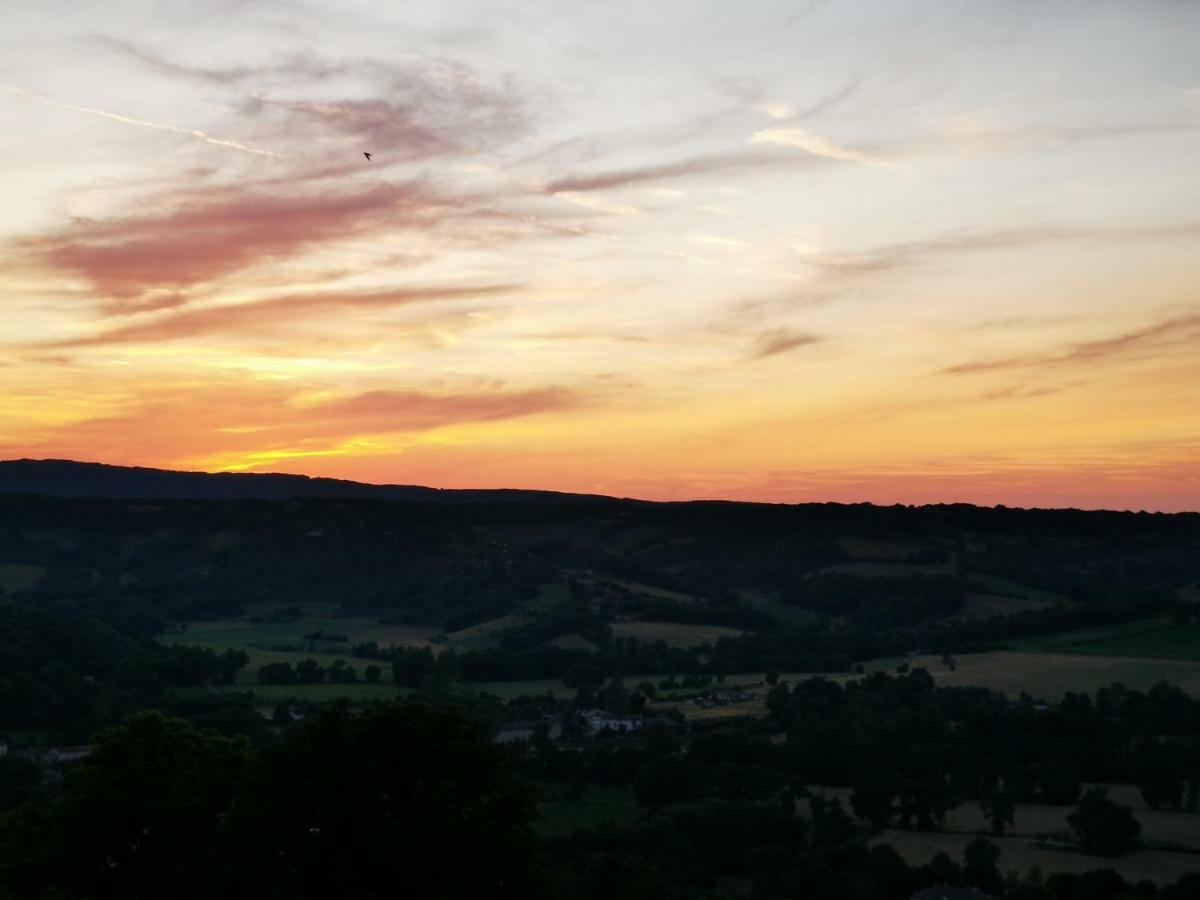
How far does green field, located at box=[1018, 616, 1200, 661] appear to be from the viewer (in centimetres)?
11019

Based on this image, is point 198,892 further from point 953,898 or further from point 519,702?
point 519,702

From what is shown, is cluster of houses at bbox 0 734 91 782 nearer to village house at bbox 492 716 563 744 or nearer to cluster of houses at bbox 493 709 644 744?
village house at bbox 492 716 563 744

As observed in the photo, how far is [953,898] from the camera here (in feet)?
148

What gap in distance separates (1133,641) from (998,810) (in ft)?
209

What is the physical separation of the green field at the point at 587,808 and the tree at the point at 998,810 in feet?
54.7

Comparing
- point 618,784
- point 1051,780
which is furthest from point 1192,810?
point 618,784

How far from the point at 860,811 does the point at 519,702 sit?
42.7 m

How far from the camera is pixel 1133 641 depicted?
116938mm

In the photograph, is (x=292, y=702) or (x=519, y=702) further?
(x=519, y=702)

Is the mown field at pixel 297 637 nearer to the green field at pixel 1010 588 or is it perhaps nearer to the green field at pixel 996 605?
the green field at pixel 996 605

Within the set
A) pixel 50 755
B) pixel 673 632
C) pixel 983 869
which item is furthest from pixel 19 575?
pixel 983 869

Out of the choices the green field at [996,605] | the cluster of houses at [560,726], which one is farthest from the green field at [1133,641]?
the cluster of houses at [560,726]

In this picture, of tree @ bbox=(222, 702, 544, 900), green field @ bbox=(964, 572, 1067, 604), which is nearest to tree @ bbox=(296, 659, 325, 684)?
tree @ bbox=(222, 702, 544, 900)

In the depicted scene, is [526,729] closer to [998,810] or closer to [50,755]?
[50,755]
